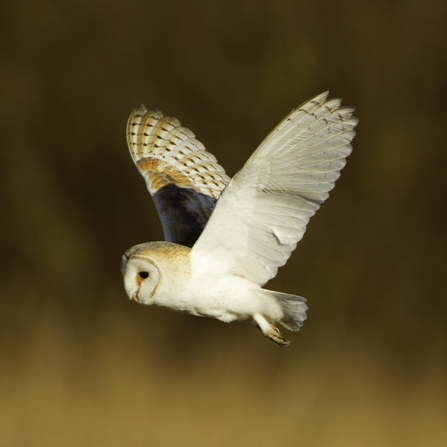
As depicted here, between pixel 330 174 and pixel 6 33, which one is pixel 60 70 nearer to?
pixel 6 33

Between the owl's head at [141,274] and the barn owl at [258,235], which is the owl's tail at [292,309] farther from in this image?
the owl's head at [141,274]

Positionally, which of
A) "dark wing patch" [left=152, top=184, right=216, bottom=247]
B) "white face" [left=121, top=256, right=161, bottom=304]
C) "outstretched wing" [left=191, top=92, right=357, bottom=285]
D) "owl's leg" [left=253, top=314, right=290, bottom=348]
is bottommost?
"owl's leg" [left=253, top=314, right=290, bottom=348]

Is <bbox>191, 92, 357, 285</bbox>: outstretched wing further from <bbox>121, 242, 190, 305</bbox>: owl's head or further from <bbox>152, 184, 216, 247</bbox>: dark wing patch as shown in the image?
<bbox>152, 184, 216, 247</bbox>: dark wing patch

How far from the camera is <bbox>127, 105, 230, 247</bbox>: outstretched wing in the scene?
8.75 feet

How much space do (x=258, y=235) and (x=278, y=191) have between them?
0.15m

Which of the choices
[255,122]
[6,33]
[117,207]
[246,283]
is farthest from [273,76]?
[246,283]

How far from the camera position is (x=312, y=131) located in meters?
2.09

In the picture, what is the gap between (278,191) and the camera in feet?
7.03

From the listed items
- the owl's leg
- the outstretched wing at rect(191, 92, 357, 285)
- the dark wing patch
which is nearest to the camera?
the outstretched wing at rect(191, 92, 357, 285)

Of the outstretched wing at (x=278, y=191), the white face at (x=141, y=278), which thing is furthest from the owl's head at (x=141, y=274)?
the outstretched wing at (x=278, y=191)

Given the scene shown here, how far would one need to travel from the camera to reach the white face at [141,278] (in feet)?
7.14

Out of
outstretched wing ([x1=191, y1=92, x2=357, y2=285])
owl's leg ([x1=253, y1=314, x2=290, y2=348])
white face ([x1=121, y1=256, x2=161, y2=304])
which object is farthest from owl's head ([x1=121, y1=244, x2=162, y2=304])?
owl's leg ([x1=253, y1=314, x2=290, y2=348])

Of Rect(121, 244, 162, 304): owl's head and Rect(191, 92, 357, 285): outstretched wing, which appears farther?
Rect(121, 244, 162, 304): owl's head

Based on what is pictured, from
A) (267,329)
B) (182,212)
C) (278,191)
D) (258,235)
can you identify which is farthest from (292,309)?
(182,212)
